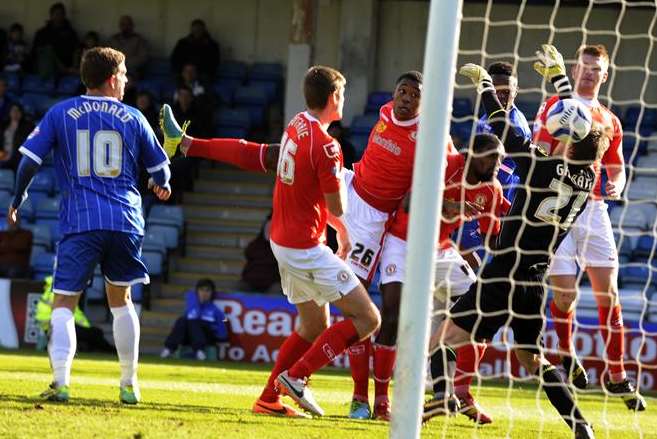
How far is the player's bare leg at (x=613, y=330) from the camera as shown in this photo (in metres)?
9.22

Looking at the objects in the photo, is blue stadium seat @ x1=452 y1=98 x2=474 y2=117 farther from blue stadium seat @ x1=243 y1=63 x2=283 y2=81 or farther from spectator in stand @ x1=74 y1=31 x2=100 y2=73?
spectator in stand @ x1=74 y1=31 x2=100 y2=73

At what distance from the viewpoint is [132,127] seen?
7629 millimetres

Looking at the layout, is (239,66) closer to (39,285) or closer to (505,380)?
(39,285)

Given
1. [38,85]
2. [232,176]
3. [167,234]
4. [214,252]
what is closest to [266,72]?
[232,176]

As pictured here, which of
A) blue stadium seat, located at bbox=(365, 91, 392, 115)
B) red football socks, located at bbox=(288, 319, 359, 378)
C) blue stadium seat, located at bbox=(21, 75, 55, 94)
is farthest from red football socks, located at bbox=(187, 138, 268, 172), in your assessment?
blue stadium seat, located at bbox=(21, 75, 55, 94)

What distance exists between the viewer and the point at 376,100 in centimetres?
1981

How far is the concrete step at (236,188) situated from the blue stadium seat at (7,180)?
109 inches

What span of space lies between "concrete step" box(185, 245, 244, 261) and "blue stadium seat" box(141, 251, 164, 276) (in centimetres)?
113

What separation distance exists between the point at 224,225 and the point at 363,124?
96.7 inches

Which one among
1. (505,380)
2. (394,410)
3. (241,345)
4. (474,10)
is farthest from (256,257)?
(394,410)

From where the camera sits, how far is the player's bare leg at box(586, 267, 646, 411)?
9.22 m

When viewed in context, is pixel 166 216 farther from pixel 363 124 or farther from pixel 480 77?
pixel 480 77

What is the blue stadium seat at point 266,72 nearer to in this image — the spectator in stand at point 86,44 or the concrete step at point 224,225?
the spectator in stand at point 86,44

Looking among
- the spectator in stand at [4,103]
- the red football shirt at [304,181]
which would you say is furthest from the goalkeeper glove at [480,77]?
the spectator in stand at [4,103]
